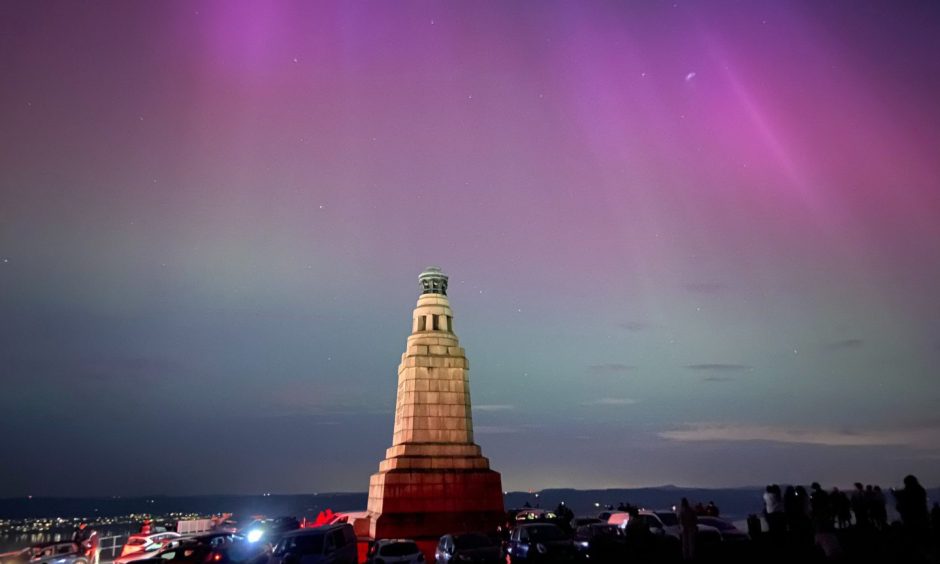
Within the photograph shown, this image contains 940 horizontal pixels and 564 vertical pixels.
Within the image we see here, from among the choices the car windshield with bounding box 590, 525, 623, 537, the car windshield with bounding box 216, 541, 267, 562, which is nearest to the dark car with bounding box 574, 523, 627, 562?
the car windshield with bounding box 590, 525, 623, 537

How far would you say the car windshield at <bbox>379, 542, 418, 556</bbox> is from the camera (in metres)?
23.3

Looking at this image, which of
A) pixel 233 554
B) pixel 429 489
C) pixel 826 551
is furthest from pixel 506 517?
pixel 826 551

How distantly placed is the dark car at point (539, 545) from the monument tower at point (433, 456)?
10.8 metres

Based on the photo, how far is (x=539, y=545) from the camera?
23.0 meters

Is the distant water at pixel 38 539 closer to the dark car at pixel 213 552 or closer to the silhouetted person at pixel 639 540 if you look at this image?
the dark car at pixel 213 552

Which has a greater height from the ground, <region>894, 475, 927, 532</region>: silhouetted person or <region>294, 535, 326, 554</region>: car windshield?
<region>894, 475, 927, 532</region>: silhouetted person

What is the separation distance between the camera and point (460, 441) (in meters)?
38.0

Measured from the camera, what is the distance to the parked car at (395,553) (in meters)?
22.9

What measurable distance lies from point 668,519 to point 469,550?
8.11 meters

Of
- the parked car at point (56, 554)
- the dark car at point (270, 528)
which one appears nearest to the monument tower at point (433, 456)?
the dark car at point (270, 528)

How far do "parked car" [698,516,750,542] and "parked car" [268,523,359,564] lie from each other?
1253cm

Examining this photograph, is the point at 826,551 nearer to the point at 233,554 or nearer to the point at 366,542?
the point at 233,554

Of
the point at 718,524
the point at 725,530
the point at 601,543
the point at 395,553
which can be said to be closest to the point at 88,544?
the point at 395,553

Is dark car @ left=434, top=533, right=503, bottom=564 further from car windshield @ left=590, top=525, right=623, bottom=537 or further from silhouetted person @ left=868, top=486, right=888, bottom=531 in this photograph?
silhouetted person @ left=868, top=486, right=888, bottom=531
